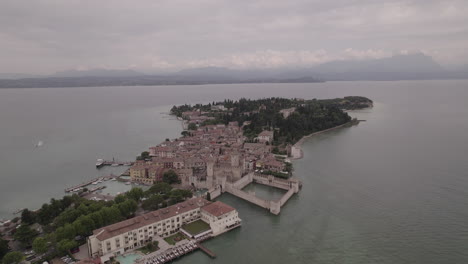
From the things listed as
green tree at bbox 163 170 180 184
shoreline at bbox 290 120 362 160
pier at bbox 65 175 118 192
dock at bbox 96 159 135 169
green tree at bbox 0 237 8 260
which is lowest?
pier at bbox 65 175 118 192

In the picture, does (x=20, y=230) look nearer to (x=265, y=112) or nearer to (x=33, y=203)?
(x=33, y=203)

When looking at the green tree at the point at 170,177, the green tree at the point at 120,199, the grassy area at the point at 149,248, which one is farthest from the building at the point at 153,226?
the green tree at the point at 170,177

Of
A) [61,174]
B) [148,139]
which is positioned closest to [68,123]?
[148,139]

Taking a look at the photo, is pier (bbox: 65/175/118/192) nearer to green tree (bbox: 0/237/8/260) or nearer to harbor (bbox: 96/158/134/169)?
harbor (bbox: 96/158/134/169)

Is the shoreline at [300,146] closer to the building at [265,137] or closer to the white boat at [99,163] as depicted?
the building at [265,137]

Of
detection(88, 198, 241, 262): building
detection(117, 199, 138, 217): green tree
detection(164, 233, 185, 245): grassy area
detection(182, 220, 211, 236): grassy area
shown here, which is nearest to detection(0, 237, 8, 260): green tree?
detection(88, 198, 241, 262): building

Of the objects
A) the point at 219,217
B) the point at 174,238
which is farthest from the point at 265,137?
the point at 174,238

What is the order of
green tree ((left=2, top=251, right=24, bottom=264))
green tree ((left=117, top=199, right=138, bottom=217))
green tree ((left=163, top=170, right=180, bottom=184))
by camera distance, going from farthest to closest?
green tree ((left=163, top=170, right=180, bottom=184))
green tree ((left=117, top=199, right=138, bottom=217))
green tree ((left=2, top=251, right=24, bottom=264))
